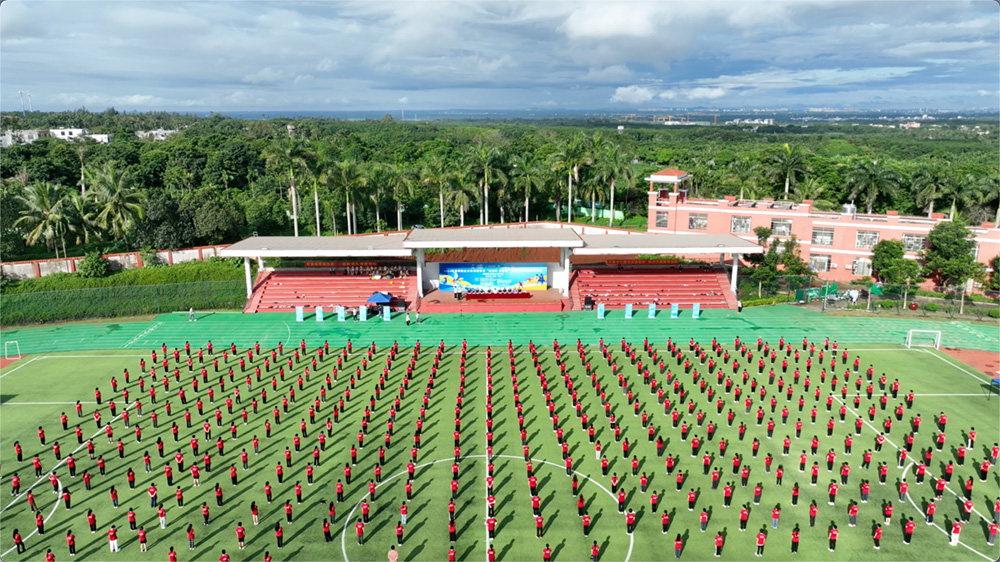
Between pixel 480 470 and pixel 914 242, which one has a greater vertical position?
pixel 914 242

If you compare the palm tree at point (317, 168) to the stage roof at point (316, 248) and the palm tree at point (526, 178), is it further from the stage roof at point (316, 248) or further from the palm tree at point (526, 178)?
the palm tree at point (526, 178)

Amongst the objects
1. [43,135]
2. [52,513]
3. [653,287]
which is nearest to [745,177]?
[653,287]

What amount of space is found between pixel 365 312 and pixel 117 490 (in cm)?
1774

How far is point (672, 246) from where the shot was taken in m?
38.6

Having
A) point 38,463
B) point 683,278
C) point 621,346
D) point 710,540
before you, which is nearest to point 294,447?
point 38,463

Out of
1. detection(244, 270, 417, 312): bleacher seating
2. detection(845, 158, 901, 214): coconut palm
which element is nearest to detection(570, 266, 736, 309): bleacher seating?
detection(244, 270, 417, 312): bleacher seating

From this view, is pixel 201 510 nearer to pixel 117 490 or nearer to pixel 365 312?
pixel 117 490

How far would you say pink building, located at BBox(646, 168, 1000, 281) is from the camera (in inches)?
1660

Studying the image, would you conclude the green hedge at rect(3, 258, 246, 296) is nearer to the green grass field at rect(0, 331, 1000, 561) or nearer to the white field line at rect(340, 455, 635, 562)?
the green grass field at rect(0, 331, 1000, 561)

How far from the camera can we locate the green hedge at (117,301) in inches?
1428

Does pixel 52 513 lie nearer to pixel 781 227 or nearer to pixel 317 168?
pixel 317 168

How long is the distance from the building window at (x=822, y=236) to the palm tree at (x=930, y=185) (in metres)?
13.4

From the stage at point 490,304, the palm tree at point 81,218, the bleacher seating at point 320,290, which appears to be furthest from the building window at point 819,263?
the palm tree at point 81,218

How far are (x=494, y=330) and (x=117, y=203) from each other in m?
28.8
